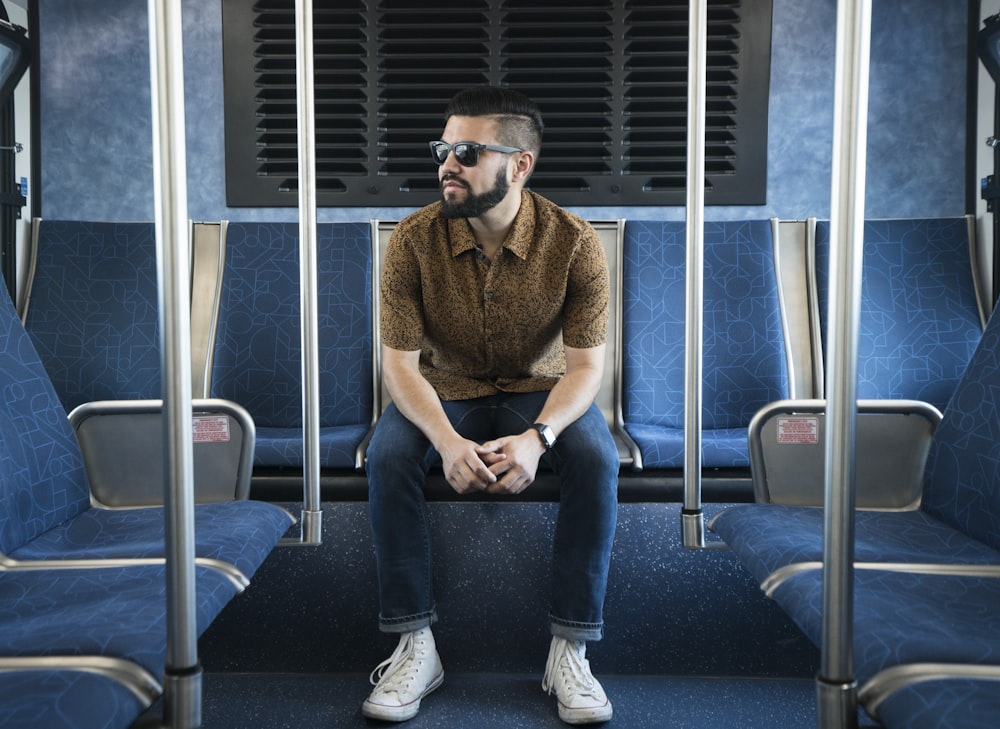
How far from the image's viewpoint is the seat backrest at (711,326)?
249 cm

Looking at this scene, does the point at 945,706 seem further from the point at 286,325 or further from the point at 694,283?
the point at 286,325

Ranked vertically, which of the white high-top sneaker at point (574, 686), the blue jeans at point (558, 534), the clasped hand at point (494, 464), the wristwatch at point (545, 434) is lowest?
the white high-top sneaker at point (574, 686)

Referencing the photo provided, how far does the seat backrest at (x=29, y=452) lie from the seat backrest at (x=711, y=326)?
154 centimetres

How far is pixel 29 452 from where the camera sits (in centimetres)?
150

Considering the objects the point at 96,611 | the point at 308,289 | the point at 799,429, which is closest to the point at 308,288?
the point at 308,289

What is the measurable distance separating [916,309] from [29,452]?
2.42 metres

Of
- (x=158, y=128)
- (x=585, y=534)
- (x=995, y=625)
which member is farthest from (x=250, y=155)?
(x=995, y=625)

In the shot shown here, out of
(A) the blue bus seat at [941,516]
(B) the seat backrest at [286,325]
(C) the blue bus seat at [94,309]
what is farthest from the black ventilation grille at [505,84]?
(A) the blue bus seat at [941,516]

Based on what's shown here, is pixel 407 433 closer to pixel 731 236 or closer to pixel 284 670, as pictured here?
pixel 284 670

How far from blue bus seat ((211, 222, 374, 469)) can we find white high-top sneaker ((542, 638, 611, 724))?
1.00 meters

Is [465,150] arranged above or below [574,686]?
above

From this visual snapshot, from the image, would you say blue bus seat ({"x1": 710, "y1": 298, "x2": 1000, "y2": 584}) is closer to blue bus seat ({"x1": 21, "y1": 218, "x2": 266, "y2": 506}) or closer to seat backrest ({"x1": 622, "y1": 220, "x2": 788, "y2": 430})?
seat backrest ({"x1": 622, "y1": 220, "x2": 788, "y2": 430})

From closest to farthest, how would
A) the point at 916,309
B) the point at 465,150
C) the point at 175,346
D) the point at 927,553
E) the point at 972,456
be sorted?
the point at 175,346 → the point at 927,553 → the point at 972,456 → the point at 465,150 → the point at 916,309

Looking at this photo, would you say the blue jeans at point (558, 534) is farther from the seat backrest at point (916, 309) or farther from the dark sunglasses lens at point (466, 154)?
the seat backrest at point (916, 309)
